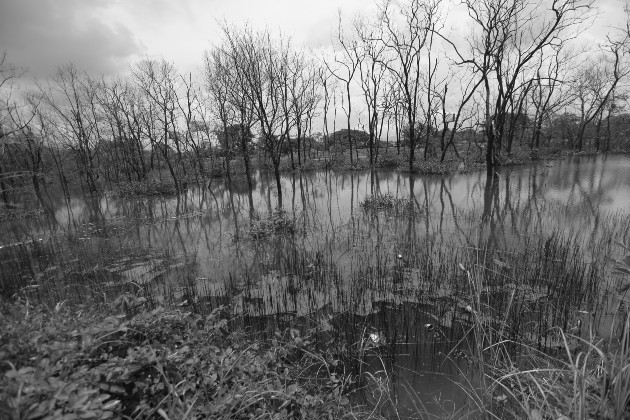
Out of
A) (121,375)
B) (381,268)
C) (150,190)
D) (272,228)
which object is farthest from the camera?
(150,190)

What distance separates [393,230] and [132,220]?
37.0 ft

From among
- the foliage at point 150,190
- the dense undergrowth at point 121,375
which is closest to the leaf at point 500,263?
the dense undergrowth at point 121,375

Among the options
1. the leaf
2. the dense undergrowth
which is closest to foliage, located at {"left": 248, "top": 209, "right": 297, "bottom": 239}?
the leaf

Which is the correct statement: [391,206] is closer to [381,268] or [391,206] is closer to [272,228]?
[272,228]

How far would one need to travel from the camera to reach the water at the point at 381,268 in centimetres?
338

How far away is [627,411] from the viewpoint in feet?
4.71

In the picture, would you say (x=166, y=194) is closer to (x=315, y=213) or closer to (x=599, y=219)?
(x=315, y=213)

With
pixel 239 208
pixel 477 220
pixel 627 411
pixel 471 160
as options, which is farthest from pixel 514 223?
pixel 471 160

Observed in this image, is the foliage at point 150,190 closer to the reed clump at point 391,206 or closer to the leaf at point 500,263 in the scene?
the reed clump at point 391,206

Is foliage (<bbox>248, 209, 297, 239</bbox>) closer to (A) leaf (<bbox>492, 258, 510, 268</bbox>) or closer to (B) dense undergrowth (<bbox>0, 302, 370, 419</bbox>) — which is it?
(A) leaf (<bbox>492, 258, 510, 268</bbox>)

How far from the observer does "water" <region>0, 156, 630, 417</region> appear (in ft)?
11.1

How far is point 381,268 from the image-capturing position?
5.28 metres

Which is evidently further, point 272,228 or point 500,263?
point 272,228

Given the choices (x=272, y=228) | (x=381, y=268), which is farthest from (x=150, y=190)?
(x=381, y=268)
